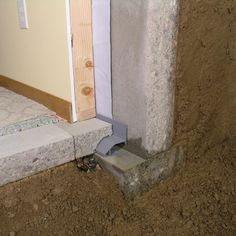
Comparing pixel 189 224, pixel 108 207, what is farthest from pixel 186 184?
pixel 108 207

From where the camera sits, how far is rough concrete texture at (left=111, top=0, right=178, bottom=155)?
1300mm

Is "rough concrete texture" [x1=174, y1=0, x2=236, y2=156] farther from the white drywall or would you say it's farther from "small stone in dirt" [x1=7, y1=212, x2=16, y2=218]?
"small stone in dirt" [x1=7, y1=212, x2=16, y2=218]

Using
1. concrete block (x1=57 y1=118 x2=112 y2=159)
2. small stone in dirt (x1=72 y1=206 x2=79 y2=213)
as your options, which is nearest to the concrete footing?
concrete block (x1=57 y1=118 x2=112 y2=159)

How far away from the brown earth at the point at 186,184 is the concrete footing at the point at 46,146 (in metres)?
0.05

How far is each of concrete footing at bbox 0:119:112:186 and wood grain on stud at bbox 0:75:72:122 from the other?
83mm

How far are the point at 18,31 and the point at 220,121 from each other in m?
1.40

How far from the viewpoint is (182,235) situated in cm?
121

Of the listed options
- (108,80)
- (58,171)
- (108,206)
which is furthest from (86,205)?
(108,80)

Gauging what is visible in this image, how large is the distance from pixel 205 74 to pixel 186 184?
0.59 meters

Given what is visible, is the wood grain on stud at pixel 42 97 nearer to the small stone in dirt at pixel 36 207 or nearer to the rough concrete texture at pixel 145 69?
the rough concrete texture at pixel 145 69

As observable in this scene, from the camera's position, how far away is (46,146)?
1.33m

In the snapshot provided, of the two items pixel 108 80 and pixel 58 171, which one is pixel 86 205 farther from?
pixel 108 80

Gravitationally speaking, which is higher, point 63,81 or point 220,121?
point 63,81

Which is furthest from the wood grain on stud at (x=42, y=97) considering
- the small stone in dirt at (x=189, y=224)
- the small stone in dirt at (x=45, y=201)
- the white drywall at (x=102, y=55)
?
the small stone in dirt at (x=189, y=224)
